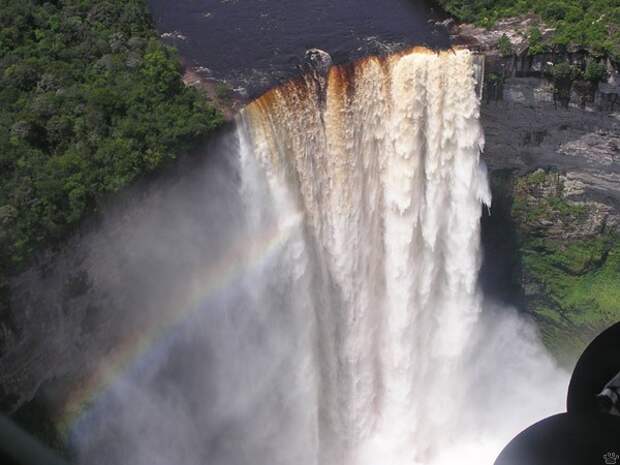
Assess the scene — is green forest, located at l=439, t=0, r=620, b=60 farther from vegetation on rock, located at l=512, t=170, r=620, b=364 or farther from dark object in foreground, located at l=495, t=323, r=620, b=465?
dark object in foreground, located at l=495, t=323, r=620, b=465

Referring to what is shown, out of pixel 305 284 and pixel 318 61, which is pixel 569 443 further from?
pixel 318 61

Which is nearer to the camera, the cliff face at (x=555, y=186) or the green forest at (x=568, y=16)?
the green forest at (x=568, y=16)

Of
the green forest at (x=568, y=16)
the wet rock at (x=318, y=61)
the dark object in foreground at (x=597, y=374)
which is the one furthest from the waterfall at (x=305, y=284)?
the dark object in foreground at (x=597, y=374)

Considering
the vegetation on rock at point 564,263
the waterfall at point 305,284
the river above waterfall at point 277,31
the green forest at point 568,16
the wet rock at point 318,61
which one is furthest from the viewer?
the vegetation on rock at point 564,263

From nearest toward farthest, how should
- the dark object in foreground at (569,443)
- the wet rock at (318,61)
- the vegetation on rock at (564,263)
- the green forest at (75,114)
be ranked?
the dark object in foreground at (569,443)
the green forest at (75,114)
the wet rock at (318,61)
the vegetation on rock at (564,263)

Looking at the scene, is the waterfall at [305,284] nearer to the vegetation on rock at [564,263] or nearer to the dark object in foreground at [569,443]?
the vegetation on rock at [564,263]
